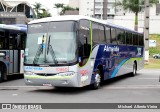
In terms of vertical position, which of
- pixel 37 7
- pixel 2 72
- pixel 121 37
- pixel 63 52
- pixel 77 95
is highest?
pixel 37 7

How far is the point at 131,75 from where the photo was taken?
21906 mm

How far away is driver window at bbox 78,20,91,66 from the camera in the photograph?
43.2 ft

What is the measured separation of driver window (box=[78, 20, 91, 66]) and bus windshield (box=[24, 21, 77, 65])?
28 cm

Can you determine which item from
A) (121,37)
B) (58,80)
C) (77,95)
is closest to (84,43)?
(58,80)

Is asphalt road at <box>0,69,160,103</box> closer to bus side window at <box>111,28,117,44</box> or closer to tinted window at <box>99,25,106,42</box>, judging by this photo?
tinted window at <box>99,25,106,42</box>

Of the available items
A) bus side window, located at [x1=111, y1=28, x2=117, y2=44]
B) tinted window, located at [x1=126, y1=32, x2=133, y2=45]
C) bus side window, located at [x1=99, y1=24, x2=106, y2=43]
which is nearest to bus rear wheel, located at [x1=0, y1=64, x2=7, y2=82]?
bus side window, located at [x1=99, y1=24, x2=106, y2=43]

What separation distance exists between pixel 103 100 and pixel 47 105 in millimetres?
2020

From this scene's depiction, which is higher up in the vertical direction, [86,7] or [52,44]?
[86,7]

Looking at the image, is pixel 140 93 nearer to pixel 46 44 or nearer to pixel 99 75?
pixel 99 75

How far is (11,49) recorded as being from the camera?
58.2ft

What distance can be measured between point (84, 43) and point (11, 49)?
5595mm

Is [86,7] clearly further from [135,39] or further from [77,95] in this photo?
[77,95]

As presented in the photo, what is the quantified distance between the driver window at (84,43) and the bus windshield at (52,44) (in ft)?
0.93

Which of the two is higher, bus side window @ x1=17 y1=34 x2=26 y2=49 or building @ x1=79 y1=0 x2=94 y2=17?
building @ x1=79 y1=0 x2=94 y2=17
